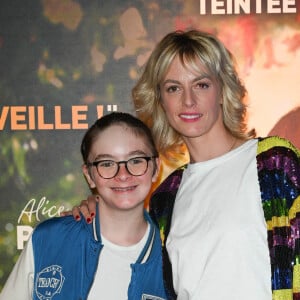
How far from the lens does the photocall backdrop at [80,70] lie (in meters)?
2.80

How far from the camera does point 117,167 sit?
172cm

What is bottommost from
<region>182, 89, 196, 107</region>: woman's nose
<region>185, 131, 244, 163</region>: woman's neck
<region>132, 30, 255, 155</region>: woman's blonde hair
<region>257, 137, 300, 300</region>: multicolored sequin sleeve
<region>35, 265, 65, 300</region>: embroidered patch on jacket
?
<region>35, 265, 65, 300</region>: embroidered patch on jacket

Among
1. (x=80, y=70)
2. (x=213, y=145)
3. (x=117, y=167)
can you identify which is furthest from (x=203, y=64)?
(x=80, y=70)

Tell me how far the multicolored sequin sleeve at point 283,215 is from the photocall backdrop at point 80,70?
1.21 m

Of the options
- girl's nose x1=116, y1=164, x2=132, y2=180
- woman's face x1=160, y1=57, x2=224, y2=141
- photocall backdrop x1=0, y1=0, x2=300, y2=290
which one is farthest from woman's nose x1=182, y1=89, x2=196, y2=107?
photocall backdrop x1=0, y1=0, x2=300, y2=290

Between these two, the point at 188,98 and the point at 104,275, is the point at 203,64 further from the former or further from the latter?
the point at 104,275

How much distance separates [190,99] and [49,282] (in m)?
0.80

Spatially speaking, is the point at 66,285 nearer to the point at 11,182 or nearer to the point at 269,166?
the point at 269,166

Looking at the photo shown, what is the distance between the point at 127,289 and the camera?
1.64 meters

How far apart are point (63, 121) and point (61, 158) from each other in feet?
0.69

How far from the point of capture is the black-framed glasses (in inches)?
67.6

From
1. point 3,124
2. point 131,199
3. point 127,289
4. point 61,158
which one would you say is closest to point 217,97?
point 131,199

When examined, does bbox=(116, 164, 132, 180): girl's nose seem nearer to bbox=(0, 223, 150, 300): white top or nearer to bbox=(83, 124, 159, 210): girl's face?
bbox=(83, 124, 159, 210): girl's face

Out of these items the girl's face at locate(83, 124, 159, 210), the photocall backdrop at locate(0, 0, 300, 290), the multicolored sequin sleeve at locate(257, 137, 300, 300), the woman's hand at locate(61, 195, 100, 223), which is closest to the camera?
the multicolored sequin sleeve at locate(257, 137, 300, 300)
